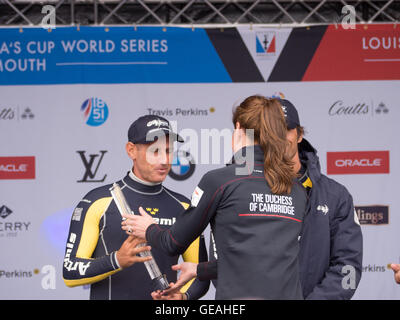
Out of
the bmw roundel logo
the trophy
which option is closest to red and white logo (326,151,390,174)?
the bmw roundel logo

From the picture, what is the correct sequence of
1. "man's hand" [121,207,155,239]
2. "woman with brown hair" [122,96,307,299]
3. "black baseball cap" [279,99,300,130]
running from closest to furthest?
"woman with brown hair" [122,96,307,299], "man's hand" [121,207,155,239], "black baseball cap" [279,99,300,130]

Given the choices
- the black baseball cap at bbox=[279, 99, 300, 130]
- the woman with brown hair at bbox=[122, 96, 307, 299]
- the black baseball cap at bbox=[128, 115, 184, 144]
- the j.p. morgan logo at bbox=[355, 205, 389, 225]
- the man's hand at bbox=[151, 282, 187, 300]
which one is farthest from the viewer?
the j.p. morgan logo at bbox=[355, 205, 389, 225]

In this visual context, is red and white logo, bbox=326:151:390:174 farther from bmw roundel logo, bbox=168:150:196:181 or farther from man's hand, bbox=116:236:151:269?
man's hand, bbox=116:236:151:269

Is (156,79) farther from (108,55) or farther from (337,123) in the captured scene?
(337,123)

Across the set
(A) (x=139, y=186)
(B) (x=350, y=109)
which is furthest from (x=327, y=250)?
(B) (x=350, y=109)

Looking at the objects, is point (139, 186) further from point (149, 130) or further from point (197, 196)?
point (197, 196)

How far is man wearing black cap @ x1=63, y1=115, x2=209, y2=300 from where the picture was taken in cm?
217

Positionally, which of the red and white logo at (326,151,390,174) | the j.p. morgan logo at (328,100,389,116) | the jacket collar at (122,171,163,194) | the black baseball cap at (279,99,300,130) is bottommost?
the jacket collar at (122,171,163,194)

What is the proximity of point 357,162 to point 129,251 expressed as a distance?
215 cm

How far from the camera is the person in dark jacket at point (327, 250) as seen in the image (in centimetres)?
189

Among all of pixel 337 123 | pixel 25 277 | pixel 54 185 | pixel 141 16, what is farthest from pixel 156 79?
pixel 25 277

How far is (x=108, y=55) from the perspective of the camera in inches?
143

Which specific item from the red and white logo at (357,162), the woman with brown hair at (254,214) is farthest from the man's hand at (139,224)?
the red and white logo at (357,162)

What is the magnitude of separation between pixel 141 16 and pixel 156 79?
2.19 ft
